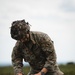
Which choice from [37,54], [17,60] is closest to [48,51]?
[37,54]

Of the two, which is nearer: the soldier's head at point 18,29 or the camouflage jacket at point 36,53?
the soldier's head at point 18,29

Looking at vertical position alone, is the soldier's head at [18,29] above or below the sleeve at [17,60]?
above

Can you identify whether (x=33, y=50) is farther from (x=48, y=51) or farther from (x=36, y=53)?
(x=48, y=51)

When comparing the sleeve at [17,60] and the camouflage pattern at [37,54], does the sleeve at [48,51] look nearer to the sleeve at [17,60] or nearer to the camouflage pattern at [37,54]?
the camouflage pattern at [37,54]

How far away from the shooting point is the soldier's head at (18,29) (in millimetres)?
7902

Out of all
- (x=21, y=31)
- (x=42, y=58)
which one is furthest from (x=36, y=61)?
(x=21, y=31)

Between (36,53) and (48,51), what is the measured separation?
1.12 feet

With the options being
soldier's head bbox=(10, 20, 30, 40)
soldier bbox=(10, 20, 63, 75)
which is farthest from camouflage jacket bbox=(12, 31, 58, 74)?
soldier's head bbox=(10, 20, 30, 40)

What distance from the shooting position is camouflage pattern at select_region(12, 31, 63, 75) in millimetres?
8352

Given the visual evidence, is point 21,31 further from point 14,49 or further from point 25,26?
→ point 14,49

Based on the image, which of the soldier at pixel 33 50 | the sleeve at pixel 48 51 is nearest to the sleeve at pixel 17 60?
the soldier at pixel 33 50

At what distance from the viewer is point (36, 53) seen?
8586mm

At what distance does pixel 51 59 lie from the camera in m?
8.37

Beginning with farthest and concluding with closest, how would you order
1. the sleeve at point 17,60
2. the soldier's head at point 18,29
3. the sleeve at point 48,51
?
the sleeve at point 17,60 < the sleeve at point 48,51 < the soldier's head at point 18,29
